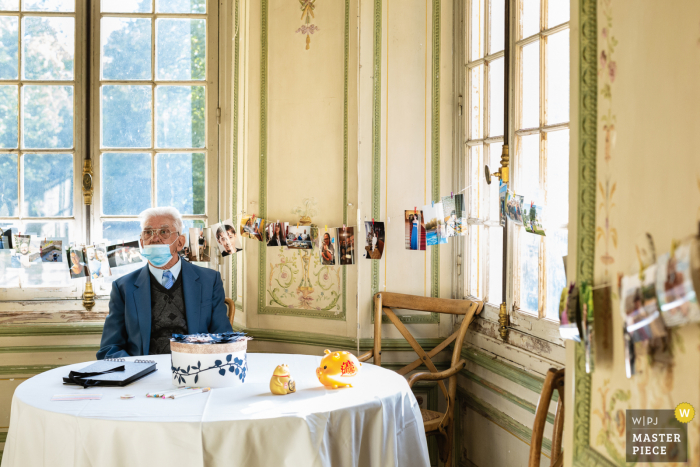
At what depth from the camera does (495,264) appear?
2.73 metres

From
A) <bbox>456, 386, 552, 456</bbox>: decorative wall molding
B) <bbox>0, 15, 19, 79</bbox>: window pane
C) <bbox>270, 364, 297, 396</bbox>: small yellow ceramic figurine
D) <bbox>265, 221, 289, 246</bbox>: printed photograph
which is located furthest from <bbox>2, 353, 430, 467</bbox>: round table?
<bbox>0, 15, 19, 79</bbox>: window pane

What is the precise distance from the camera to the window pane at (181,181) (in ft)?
11.4

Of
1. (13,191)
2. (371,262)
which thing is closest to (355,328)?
(371,262)

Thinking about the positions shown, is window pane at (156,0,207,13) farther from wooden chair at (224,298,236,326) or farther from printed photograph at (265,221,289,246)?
wooden chair at (224,298,236,326)

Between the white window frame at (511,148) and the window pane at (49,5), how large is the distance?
2206mm

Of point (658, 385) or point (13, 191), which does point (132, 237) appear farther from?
point (658, 385)

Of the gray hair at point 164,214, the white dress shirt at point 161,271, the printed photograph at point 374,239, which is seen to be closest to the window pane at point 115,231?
the gray hair at point 164,214

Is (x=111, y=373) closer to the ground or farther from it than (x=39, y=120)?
closer to the ground

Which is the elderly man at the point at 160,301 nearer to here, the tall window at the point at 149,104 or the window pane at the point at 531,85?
the tall window at the point at 149,104

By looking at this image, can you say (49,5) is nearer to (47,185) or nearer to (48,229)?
(47,185)

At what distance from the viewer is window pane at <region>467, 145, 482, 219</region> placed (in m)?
2.84

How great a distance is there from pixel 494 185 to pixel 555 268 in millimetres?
569

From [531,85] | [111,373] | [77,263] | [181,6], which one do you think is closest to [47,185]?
[77,263]

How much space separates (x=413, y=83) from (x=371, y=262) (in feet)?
3.03
